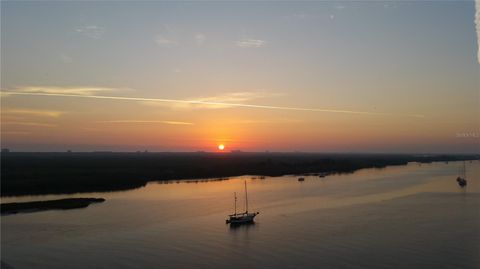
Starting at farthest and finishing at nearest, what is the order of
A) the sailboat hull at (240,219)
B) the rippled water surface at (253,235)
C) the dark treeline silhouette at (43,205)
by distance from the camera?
the dark treeline silhouette at (43,205)
the sailboat hull at (240,219)
the rippled water surface at (253,235)

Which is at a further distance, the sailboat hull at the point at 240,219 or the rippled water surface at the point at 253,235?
the sailboat hull at the point at 240,219

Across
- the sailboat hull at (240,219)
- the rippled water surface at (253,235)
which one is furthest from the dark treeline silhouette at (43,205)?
the sailboat hull at (240,219)

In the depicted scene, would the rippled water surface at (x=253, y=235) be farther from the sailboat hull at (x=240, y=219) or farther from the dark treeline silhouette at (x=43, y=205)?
the dark treeline silhouette at (x=43, y=205)

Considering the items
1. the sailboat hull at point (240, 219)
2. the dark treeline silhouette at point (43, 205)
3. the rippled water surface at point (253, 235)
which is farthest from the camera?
the dark treeline silhouette at point (43, 205)

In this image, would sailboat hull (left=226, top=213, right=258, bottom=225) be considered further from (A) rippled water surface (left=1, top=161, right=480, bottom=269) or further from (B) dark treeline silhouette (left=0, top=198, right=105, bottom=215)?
(B) dark treeline silhouette (left=0, top=198, right=105, bottom=215)

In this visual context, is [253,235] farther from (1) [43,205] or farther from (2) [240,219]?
(1) [43,205]

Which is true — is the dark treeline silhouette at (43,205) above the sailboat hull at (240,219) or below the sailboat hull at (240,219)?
above

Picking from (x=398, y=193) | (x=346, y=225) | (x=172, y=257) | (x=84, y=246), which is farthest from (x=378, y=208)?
(x=84, y=246)

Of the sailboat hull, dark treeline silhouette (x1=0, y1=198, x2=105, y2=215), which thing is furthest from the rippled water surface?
dark treeline silhouette (x1=0, y1=198, x2=105, y2=215)

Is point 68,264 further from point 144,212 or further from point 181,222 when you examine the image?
point 144,212
